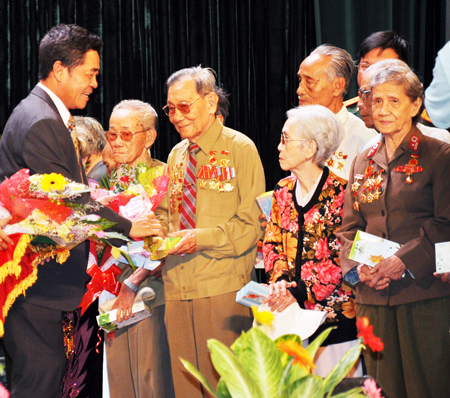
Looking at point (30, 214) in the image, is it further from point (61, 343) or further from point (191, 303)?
point (191, 303)

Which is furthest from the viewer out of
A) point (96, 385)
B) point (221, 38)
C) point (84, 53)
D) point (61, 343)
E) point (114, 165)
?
point (221, 38)

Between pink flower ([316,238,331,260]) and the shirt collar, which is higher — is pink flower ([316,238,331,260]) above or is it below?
below

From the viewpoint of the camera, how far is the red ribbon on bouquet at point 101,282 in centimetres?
298

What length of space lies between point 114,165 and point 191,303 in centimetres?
114

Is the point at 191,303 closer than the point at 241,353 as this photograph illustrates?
No

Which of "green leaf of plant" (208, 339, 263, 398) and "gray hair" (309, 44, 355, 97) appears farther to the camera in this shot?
"gray hair" (309, 44, 355, 97)

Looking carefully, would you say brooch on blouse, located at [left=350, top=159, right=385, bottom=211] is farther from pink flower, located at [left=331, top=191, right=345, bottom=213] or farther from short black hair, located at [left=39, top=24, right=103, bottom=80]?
short black hair, located at [left=39, top=24, right=103, bottom=80]

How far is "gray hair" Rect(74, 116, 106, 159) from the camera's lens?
145 inches

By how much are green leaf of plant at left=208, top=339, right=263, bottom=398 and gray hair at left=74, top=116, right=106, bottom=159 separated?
9.39 ft

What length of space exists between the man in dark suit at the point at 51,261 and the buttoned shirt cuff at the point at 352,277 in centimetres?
81

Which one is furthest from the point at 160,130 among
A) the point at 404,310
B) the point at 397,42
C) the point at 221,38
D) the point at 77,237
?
the point at 404,310

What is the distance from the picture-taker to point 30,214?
7.14ft

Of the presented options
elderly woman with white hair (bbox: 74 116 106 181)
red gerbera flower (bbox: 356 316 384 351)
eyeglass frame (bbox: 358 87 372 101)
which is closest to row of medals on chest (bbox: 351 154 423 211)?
eyeglass frame (bbox: 358 87 372 101)

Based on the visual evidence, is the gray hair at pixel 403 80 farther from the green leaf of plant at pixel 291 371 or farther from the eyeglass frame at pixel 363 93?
the green leaf of plant at pixel 291 371
